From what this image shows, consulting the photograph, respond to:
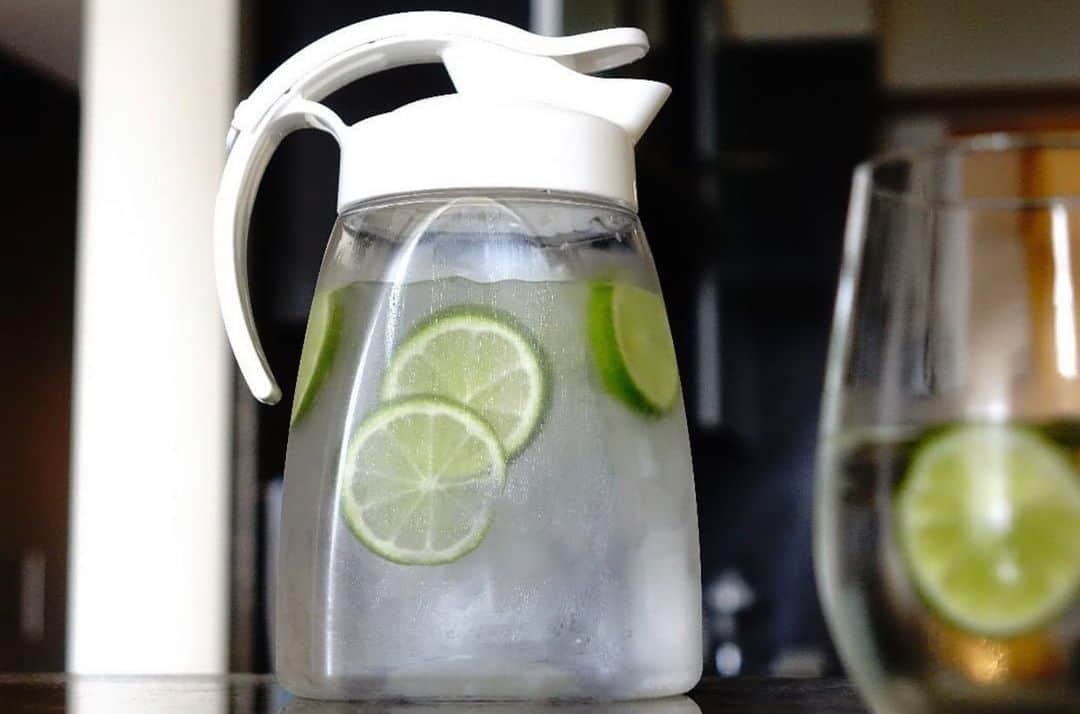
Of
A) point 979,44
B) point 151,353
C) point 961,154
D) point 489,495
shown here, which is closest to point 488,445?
point 489,495

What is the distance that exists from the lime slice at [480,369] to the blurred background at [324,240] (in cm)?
103

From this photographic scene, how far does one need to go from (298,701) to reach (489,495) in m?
0.10

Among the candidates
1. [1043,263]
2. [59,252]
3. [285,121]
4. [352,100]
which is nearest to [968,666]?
[1043,263]

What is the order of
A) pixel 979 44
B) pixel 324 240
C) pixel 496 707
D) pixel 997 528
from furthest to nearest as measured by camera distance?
pixel 979 44 → pixel 324 240 → pixel 496 707 → pixel 997 528

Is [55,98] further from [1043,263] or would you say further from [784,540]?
[1043,263]

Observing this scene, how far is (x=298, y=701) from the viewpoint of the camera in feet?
1.59

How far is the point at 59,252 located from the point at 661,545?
224 centimetres

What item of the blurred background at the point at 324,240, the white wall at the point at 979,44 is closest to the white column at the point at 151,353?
the blurred background at the point at 324,240

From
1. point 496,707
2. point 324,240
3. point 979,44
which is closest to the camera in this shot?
point 496,707

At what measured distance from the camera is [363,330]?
0.50 meters

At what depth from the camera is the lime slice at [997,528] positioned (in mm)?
272

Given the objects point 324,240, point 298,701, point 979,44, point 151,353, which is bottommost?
point 298,701

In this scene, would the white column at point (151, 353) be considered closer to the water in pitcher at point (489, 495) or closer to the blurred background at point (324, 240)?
the blurred background at point (324, 240)

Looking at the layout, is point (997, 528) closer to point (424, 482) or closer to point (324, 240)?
point (424, 482)
